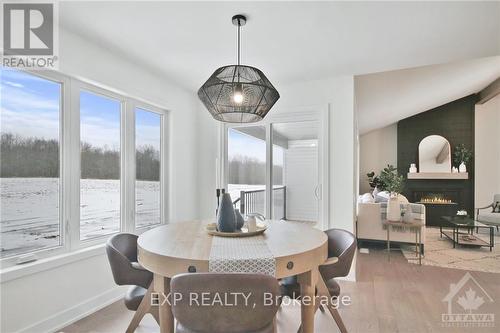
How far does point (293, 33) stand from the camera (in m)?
2.39

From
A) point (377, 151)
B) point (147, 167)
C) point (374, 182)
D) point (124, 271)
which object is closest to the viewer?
point (124, 271)

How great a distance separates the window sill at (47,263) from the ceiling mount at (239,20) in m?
2.31

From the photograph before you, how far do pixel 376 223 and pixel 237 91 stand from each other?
11.9 feet

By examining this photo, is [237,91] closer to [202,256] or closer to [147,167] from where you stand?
[202,256]

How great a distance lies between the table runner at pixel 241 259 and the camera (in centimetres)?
146

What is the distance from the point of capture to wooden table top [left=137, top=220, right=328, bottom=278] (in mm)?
1509

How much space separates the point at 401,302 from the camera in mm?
2754

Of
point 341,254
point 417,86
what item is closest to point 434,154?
point 417,86

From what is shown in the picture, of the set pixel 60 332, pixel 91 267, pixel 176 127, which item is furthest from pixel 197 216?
pixel 60 332

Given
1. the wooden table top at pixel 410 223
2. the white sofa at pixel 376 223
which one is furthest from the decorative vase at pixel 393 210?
the white sofa at pixel 376 223

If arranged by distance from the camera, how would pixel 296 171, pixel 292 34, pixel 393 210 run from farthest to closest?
1. pixel 393 210
2. pixel 296 171
3. pixel 292 34

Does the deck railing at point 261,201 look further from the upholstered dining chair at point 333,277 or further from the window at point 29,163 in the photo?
the window at point 29,163

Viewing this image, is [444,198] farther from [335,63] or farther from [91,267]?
[91,267]

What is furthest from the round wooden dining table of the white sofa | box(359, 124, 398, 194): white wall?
box(359, 124, 398, 194): white wall
